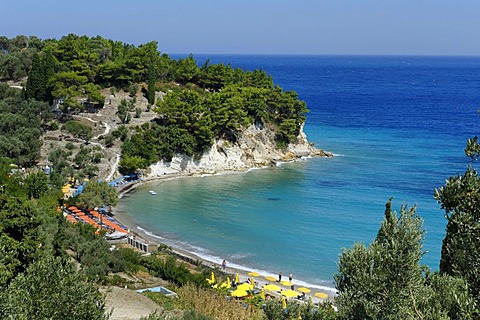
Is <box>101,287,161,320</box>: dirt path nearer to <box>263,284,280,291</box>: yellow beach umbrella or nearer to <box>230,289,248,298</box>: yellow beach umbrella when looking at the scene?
<box>230,289,248,298</box>: yellow beach umbrella

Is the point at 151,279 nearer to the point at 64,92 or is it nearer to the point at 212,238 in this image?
the point at 212,238

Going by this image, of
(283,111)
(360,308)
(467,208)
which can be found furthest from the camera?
(283,111)

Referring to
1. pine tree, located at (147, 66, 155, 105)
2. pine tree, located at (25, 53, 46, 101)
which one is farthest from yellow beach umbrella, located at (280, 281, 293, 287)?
pine tree, located at (25, 53, 46, 101)

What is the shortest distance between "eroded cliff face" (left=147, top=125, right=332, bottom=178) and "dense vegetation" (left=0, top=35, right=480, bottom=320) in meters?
1.22

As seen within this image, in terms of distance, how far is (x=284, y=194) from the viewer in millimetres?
48844

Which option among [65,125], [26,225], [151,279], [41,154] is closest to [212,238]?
[151,279]

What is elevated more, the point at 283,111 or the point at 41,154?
the point at 283,111

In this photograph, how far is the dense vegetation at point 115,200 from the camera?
31.5 ft

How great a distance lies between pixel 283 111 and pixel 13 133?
32647mm

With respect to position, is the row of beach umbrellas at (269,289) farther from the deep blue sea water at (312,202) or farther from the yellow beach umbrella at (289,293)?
the deep blue sea water at (312,202)

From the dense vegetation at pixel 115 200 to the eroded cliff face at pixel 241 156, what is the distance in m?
1.22

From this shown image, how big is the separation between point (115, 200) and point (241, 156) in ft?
71.7

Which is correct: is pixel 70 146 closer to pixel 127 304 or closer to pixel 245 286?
pixel 245 286

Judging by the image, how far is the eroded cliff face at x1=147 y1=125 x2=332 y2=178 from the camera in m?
54.5
